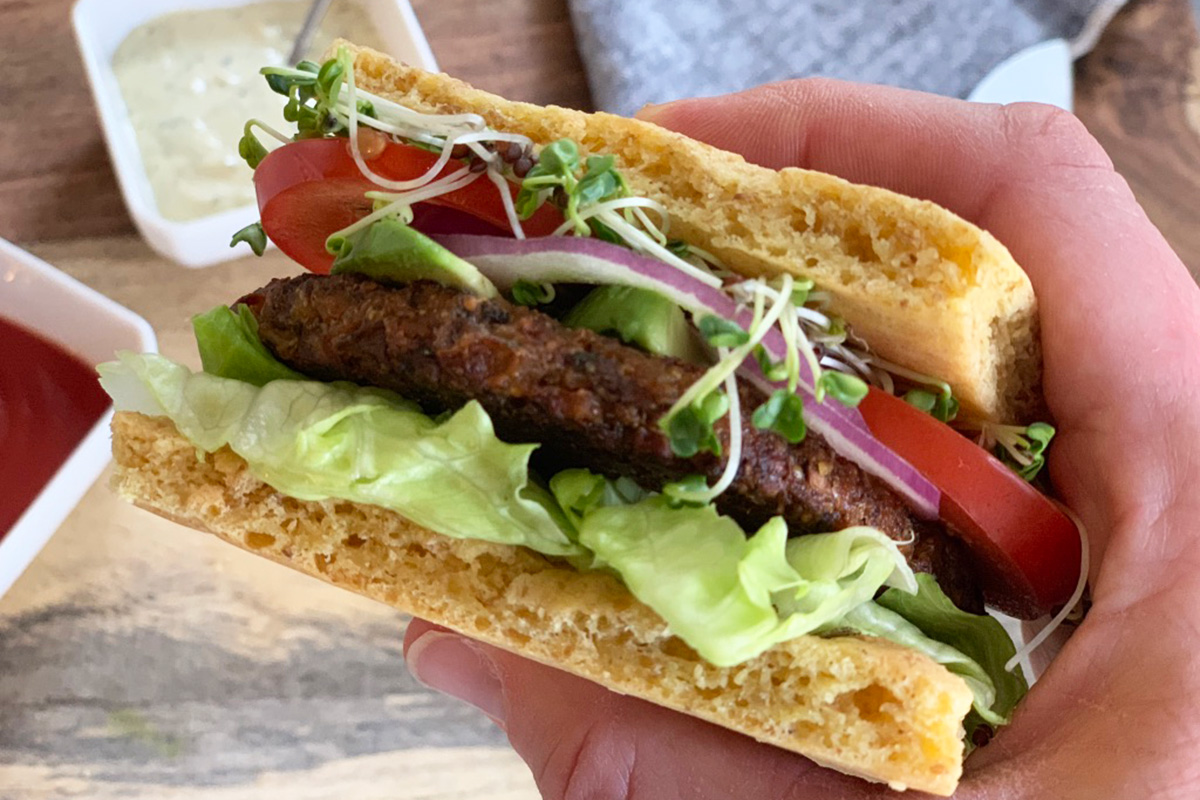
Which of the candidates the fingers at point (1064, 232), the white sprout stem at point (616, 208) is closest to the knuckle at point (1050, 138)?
the fingers at point (1064, 232)

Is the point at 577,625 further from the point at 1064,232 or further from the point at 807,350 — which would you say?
the point at 1064,232

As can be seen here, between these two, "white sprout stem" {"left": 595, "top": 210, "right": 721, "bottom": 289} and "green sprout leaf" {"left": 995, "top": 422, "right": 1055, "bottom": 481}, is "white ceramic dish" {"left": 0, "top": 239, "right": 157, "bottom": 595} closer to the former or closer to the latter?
"white sprout stem" {"left": 595, "top": 210, "right": 721, "bottom": 289}

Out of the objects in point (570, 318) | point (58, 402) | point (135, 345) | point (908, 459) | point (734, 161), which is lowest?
point (58, 402)

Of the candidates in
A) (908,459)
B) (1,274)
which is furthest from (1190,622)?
(1,274)

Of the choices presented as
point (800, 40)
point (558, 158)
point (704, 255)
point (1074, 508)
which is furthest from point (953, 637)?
point (800, 40)

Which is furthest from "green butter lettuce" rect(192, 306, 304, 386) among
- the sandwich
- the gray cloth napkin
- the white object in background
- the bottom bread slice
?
the white object in background

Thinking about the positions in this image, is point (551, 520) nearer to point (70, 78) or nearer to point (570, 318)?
point (570, 318)
